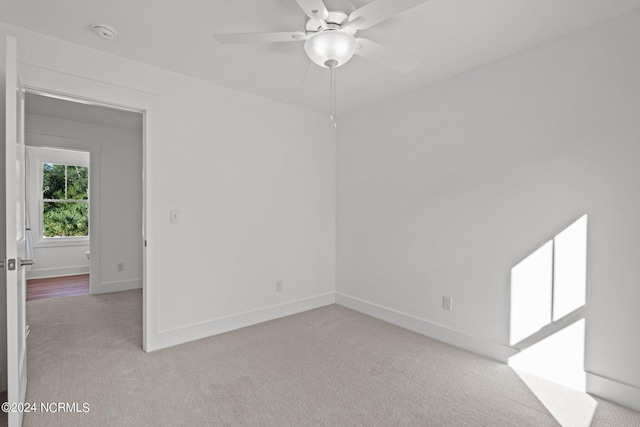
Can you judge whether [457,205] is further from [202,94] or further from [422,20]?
[202,94]

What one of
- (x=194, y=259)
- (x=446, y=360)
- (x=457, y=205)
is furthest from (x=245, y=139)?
(x=446, y=360)

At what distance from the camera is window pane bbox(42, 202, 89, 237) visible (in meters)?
5.73

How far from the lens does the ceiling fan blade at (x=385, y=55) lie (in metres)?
1.81

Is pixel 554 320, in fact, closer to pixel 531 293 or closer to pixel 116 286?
pixel 531 293

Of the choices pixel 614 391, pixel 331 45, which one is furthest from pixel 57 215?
pixel 614 391

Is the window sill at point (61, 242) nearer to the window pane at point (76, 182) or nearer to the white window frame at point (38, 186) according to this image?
the white window frame at point (38, 186)

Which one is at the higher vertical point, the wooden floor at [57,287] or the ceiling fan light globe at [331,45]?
the ceiling fan light globe at [331,45]

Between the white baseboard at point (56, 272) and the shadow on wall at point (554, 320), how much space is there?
6977mm

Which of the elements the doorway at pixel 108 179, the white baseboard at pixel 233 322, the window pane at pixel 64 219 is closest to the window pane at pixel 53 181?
the window pane at pixel 64 219

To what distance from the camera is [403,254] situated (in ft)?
10.7

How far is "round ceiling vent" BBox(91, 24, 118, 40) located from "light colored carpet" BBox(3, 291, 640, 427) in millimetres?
2409

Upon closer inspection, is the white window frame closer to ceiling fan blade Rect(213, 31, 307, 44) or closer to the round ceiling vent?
the round ceiling vent

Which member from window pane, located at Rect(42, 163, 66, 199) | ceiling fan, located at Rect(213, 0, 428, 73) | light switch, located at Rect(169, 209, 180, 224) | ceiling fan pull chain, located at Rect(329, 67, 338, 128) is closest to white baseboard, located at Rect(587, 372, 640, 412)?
ceiling fan, located at Rect(213, 0, 428, 73)

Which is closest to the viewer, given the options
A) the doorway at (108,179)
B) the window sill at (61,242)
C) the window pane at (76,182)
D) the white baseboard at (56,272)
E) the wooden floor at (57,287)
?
the doorway at (108,179)
